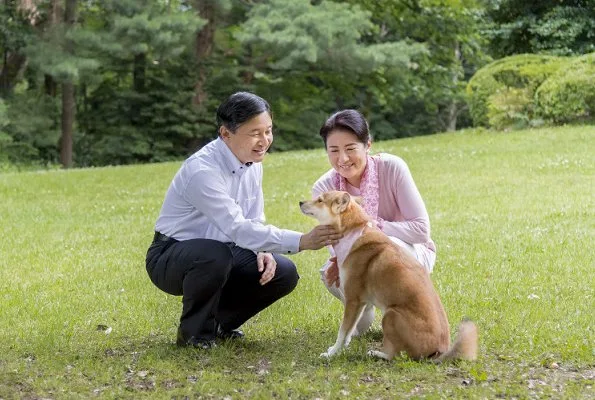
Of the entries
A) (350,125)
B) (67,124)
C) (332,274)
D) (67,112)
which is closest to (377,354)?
(332,274)

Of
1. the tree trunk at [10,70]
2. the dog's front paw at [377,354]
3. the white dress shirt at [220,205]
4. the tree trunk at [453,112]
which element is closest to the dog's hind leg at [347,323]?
the dog's front paw at [377,354]

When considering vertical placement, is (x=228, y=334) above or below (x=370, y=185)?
below

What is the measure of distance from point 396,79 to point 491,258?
22.4 m

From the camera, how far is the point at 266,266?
5.48 m

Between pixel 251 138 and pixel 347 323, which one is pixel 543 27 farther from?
pixel 347 323

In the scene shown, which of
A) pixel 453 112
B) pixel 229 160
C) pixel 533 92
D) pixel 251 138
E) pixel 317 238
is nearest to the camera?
pixel 317 238

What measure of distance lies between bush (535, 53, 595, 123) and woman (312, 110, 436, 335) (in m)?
14.3

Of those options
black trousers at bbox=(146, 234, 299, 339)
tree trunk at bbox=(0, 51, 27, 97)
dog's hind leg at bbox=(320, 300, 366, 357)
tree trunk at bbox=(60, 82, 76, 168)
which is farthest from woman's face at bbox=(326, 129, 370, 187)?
tree trunk at bbox=(0, 51, 27, 97)

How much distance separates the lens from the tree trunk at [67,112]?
80.9 feet

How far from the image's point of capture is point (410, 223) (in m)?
5.50

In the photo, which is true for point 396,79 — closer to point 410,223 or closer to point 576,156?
point 576,156

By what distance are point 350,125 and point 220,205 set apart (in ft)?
3.02

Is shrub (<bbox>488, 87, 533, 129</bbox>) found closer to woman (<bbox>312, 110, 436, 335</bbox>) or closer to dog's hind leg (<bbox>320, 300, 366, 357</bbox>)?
woman (<bbox>312, 110, 436, 335</bbox>)

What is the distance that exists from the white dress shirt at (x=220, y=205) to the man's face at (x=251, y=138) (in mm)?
60
